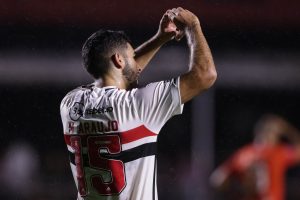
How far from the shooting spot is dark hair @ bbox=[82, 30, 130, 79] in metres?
3.35

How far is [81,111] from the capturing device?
132 inches

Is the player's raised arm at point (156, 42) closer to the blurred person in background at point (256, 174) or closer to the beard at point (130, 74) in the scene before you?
the beard at point (130, 74)

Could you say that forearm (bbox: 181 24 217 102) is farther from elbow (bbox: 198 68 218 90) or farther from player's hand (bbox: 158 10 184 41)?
player's hand (bbox: 158 10 184 41)

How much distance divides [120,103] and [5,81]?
8.40 meters

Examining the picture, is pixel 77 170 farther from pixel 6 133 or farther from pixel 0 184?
pixel 6 133

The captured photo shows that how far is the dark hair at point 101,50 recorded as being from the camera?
11.0 feet

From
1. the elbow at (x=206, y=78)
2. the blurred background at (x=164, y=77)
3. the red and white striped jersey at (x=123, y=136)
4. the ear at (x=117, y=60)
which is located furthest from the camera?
the blurred background at (x=164, y=77)

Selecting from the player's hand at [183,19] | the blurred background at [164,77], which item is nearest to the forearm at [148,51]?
the player's hand at [183,19]

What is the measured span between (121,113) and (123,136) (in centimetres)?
9

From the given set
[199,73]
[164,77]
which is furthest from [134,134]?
[164,77]

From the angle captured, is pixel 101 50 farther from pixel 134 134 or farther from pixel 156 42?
pixel 156 42

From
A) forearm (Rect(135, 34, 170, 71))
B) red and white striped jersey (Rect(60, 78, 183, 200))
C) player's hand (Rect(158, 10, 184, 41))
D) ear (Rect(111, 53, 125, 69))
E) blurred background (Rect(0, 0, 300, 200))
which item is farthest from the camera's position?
blurred background (Rect(0, 0, 300, 200))

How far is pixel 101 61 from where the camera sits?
335cm

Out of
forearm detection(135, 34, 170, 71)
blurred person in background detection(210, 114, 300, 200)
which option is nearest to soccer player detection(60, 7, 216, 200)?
forearm detection(135, 34, 170, 71)
